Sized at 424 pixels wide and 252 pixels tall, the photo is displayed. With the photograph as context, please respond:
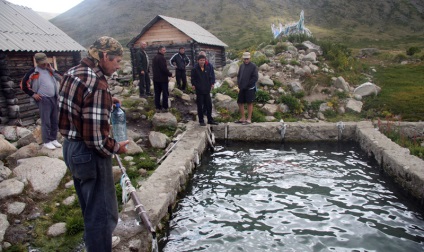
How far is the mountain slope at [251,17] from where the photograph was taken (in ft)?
188

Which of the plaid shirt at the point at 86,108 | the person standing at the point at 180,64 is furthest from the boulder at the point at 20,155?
the person standing at the point at 180,64

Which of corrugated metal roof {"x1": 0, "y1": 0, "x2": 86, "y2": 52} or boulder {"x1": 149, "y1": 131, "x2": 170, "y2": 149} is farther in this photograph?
corrugated metal roof {"x1": 0, "y1": 0, "x2": 86, "y2": 52}

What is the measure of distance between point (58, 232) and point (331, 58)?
16674 mm

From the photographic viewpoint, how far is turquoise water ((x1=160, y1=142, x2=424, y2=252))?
4.08m

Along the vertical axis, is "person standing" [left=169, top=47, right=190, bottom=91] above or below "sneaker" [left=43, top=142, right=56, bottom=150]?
above

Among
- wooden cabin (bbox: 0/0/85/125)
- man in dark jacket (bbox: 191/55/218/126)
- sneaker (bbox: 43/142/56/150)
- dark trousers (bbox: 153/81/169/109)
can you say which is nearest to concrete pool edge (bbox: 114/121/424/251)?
man in dark jacket (bbox: 191/55/218/126)

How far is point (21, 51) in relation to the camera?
10.8m

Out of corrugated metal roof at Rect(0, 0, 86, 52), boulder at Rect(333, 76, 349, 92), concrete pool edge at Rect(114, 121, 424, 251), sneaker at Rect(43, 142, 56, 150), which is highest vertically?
corrugated metal roof at Rect(0, 0, 86, 52)

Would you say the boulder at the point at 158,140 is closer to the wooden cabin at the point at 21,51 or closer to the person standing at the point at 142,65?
the person standing at the point at 142,65

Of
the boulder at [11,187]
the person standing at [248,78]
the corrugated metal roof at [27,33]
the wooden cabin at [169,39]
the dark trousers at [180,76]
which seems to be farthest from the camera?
the wooden cabin at [169,39]

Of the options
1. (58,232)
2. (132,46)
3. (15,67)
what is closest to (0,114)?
(15,67)

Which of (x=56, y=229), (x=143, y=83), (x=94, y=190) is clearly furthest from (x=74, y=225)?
(x=143, y=83)

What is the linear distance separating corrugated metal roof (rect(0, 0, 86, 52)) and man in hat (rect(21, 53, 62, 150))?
4.27 m

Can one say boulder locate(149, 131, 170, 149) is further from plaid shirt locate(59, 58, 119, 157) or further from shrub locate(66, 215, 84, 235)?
plaid shirt locate(59, 58, 119, 157)
